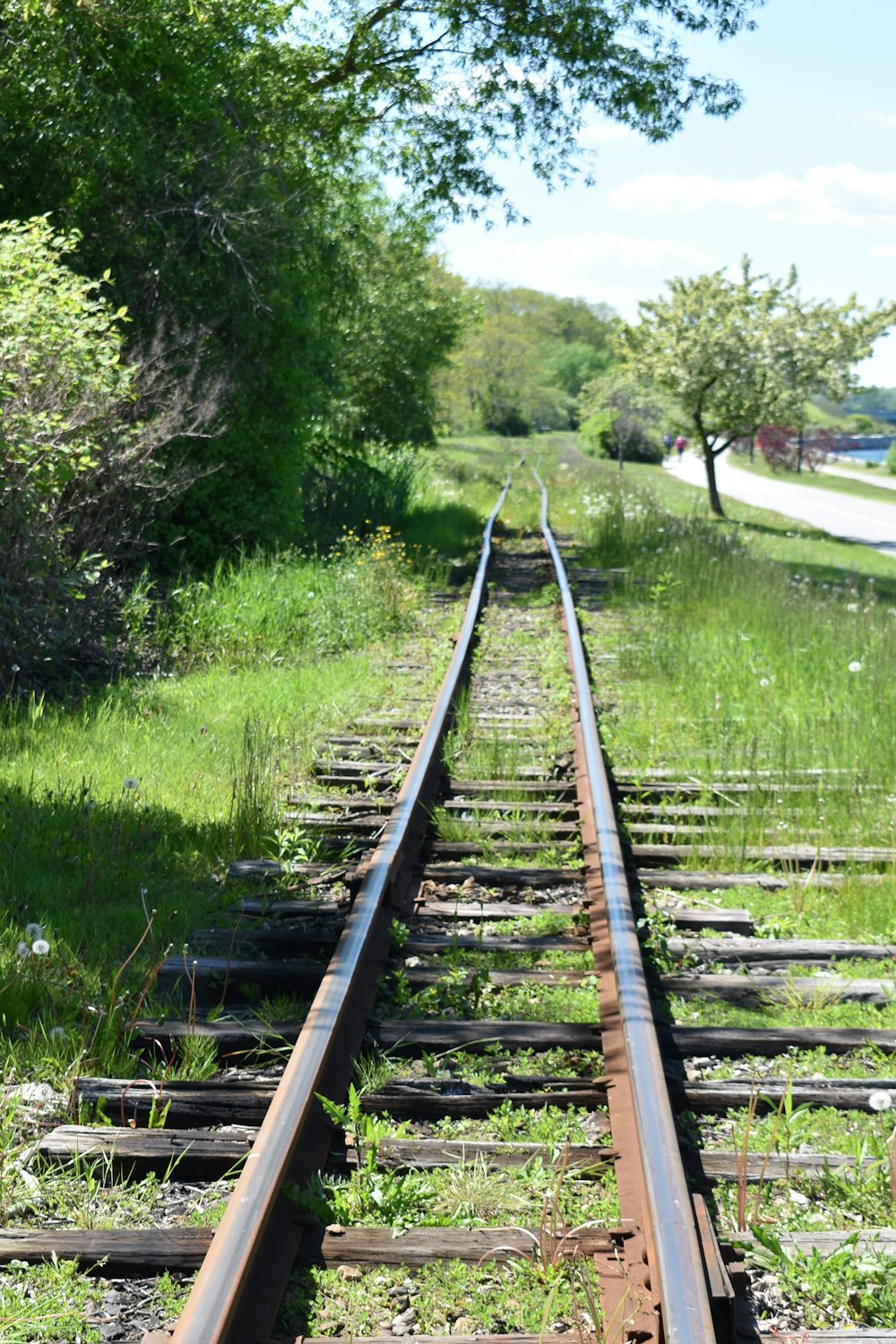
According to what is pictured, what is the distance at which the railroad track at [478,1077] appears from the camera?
262 cm

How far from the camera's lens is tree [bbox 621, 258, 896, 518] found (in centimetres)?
3009

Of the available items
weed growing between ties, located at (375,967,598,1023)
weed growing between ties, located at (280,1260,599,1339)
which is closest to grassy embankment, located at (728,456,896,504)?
weed growing between ties, located at (375,967,598,1023)

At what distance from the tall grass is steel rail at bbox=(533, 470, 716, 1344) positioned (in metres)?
1.56

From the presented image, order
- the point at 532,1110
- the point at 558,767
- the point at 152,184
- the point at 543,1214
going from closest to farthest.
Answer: the point at 543,1214, the point at 532,1110, the point at 558,767, the point at 152,184

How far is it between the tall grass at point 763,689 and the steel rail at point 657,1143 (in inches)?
61.3

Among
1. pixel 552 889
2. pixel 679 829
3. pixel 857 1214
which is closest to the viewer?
pixel 857 1214

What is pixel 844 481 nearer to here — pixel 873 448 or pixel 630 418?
pixel 630 418

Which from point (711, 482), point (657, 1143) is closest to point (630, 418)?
point (711, 482)

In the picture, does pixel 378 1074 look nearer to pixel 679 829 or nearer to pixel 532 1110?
pixel 532 1110

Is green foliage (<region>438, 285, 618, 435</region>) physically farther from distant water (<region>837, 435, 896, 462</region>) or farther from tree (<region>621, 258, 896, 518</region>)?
distant water (<region>837, 435, 896, 462</region>)

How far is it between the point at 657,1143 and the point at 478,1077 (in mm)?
725

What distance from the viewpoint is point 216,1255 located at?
2525 mm

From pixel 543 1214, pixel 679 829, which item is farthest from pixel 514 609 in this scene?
pixel 543 1214

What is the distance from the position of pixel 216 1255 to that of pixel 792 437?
81.6 metres
